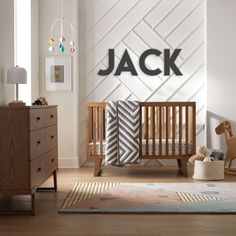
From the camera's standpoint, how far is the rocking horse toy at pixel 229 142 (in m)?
5.40

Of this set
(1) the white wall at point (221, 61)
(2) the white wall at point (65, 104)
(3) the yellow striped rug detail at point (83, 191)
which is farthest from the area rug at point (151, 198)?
(1) the white wall at point (221, 61)

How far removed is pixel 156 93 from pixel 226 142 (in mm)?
1051

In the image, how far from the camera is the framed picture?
5.92 metres

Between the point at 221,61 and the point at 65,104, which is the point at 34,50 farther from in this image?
the point at 221,61

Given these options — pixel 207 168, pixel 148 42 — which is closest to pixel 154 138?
pixel 207 168

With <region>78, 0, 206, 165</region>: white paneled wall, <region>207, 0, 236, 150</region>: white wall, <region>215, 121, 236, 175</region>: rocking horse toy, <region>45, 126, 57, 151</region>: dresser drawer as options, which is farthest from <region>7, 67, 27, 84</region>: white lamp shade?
<region>207, 0, 236, 150</region>: white wall

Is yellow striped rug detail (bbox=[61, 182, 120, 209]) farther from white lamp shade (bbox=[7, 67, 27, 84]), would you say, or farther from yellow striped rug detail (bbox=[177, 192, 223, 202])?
white lamp shade (bbox=[7, 67, 27, 84])

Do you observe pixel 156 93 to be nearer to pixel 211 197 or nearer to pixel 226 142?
pixel 226 142

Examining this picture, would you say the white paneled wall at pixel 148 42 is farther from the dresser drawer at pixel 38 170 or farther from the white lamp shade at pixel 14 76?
the dresser drawer at pixel 38 170

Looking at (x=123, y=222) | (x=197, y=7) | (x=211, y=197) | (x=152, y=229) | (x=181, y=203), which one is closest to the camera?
(x=152, y=229)

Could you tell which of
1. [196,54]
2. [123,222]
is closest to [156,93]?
[196,54]

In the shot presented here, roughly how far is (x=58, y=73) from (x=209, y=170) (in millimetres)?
2167

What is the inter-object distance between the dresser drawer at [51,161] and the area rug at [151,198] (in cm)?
25

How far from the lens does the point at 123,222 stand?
313 centimetres
